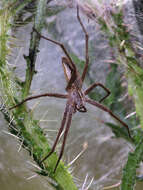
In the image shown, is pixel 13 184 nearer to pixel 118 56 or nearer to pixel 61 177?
pixel 61 177

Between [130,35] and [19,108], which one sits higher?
[130,35]

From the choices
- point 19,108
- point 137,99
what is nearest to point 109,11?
point 137,99

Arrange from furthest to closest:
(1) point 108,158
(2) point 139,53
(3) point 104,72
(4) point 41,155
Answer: (3) point 104,72 < (1) point 108,158 < (2) point 139,53 < (4) point 41,155

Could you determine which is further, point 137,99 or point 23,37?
point 23,37

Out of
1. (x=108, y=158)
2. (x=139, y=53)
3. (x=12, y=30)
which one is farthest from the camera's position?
(x=108, y=158)

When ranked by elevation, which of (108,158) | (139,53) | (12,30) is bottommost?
(108,158)

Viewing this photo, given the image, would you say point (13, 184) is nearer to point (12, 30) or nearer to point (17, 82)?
point (17, 82)

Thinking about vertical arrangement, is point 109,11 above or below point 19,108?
above

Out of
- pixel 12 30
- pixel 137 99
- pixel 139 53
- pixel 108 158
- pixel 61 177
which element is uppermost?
pixel 12 30

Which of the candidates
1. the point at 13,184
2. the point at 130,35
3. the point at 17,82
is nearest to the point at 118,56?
the point at 130,35
